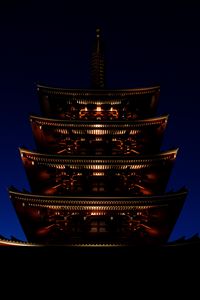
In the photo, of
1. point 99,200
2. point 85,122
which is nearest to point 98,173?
point 99,200

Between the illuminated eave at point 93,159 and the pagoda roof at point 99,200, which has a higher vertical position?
the illuminated eave at point 93,159

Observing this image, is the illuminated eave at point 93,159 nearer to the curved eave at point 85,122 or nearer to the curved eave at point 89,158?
the curved eave at point 89,158

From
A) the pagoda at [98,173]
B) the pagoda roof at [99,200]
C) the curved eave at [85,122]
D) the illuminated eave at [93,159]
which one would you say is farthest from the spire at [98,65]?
the pagoda roof at [99,200]

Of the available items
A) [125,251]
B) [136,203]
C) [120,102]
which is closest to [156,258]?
[125,251]

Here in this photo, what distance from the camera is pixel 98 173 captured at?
21.3 metres

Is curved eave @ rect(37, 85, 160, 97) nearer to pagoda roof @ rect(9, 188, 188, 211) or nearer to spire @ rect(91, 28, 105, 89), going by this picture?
spire @ rect(91, 28, 105, 89)

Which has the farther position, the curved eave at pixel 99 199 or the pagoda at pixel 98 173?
the pagoda at pixel 98 173

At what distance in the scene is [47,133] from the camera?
23.1 metres

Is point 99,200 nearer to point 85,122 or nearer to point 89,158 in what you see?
point 89,158

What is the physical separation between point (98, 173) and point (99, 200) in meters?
2.73

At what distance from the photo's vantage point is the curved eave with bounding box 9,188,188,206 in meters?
18.6

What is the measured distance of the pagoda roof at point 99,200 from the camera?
18.6m

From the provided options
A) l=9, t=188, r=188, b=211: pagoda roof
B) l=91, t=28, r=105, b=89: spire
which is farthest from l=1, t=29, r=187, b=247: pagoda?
l=91, t=28, r=105, b=89: spire

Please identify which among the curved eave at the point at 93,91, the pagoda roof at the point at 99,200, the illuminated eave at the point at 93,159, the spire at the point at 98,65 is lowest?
the pagoda roof at the point at 99,200
